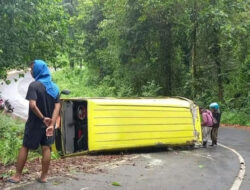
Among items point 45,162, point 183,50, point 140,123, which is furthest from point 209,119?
point 183,50

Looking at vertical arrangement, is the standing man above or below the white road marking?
above

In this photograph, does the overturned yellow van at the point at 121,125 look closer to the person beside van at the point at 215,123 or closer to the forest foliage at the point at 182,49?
the person beside van at the point at 215,123

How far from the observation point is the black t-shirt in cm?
619

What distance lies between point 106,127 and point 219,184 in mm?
3887

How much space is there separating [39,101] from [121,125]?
4.90 m

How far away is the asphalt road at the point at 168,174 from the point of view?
21.7 feet

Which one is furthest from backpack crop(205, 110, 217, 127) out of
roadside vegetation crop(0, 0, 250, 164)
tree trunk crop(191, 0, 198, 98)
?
tree trunk crop(191, 0, 198, 98)

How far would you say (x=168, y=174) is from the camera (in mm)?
8000

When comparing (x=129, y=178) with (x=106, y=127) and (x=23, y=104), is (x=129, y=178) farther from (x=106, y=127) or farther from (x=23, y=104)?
(x=23, y=104)

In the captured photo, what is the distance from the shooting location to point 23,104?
29797 millimetres

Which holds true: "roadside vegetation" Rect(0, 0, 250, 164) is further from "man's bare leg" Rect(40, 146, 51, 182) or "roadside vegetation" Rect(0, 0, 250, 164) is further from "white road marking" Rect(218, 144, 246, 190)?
"man's bare leg" Rect(40, 146, 51, 182)

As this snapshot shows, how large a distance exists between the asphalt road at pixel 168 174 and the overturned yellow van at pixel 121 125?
1.76ft

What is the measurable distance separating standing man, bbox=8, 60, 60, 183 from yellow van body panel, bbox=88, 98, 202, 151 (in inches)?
155

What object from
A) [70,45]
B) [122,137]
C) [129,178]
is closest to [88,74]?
[70,45]
